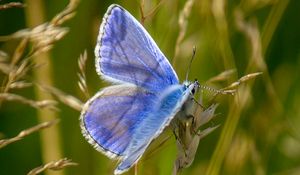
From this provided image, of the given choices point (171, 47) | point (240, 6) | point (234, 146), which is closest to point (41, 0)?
point (171, 47)

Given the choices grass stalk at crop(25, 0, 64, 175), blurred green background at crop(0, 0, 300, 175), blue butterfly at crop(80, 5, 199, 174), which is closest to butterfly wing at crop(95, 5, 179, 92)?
blue butterfly at crop(80, 5, 199, 174)

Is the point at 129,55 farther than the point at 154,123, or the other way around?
the point at 129,55

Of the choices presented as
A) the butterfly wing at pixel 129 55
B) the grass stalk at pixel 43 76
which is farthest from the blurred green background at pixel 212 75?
the butterfly wing at pixel 129 55

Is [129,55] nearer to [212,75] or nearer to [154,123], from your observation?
[154,123]

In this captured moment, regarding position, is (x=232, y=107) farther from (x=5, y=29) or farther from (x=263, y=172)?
(x=5, y=29)

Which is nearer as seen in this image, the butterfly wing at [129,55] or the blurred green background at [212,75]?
the butterfly wing at [129,55]

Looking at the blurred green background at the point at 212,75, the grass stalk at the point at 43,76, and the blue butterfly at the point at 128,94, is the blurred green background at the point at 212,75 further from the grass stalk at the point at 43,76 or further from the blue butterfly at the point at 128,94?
the blue butterfly at the point at 128,94

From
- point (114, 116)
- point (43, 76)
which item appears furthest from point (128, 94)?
point (43, 76)
